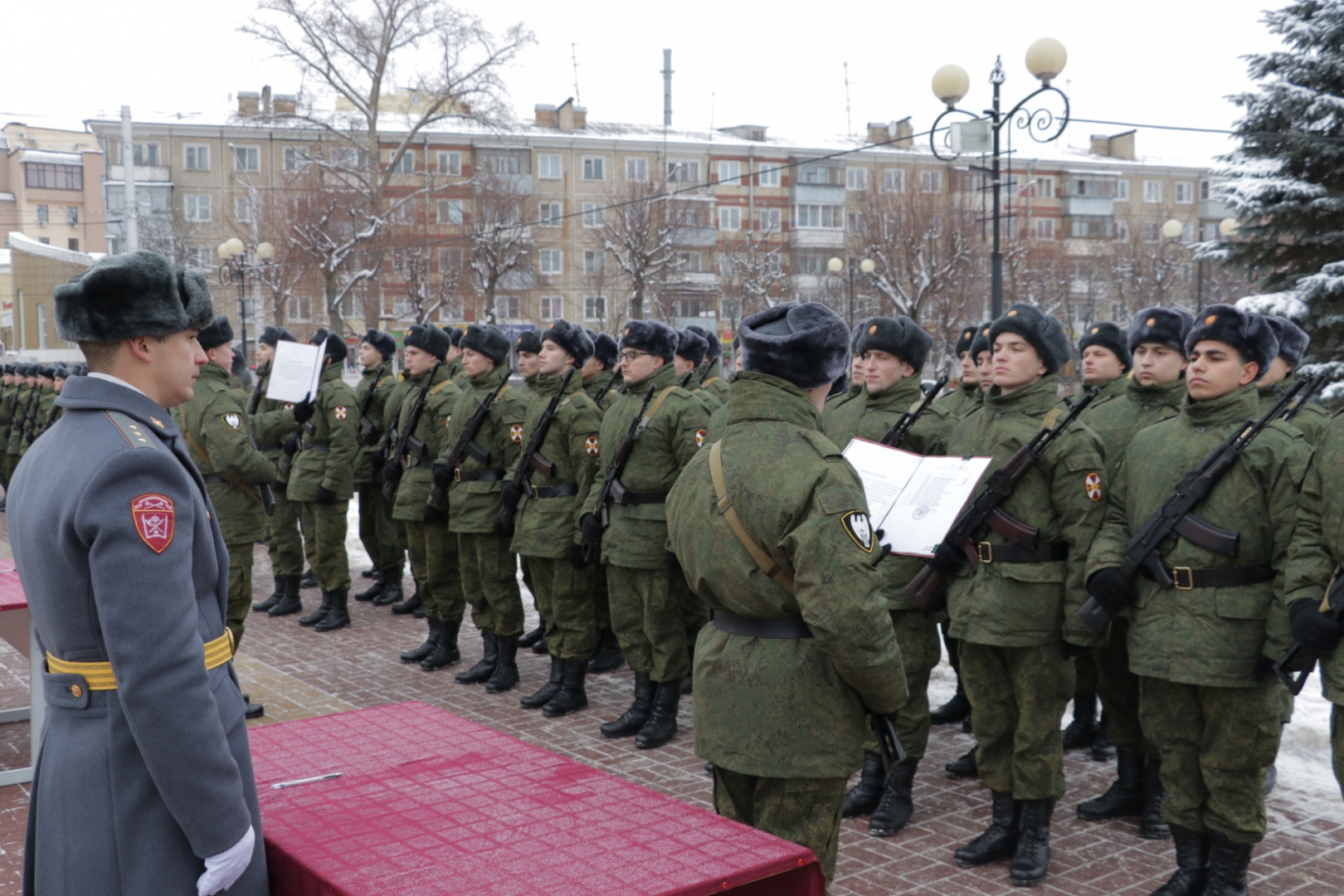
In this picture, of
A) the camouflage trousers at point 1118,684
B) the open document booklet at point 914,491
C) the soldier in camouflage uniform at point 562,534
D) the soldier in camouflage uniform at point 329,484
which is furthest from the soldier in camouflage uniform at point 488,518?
the camouflage trousers at point 1118,684

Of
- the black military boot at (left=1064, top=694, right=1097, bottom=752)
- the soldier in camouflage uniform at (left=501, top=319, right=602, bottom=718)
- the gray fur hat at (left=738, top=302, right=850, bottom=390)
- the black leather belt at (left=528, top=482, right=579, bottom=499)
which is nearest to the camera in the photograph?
the gray fur hat at (left=738, top=302, right=850, bottom=390)

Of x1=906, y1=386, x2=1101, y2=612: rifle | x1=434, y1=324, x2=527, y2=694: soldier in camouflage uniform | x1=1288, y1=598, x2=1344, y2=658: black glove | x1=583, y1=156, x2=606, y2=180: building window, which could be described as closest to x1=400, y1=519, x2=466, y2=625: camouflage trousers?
x1=434, y1=324, x2=527, y2=694: soldier in camouflage uniform

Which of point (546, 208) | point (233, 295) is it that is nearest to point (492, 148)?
point (546, 208)

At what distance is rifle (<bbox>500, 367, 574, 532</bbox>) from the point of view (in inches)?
296

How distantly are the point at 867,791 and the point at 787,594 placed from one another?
2651 millimetres

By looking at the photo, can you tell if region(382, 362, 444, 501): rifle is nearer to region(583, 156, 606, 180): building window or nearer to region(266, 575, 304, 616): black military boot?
region(266, 575, 304, 616): black military boot

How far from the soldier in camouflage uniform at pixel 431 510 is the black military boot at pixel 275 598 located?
2044 mm

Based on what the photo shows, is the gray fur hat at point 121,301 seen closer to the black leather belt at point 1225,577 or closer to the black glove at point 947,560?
the black glove at point 947,560

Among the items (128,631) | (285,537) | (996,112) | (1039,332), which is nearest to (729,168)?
(996,112)

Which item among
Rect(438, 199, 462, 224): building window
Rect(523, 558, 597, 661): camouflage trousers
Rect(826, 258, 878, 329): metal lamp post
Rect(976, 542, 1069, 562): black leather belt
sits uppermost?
Rect(438, 199, 462, 224): building window

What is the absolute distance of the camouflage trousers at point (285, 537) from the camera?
10398 mm

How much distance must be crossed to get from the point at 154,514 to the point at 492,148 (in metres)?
56.0

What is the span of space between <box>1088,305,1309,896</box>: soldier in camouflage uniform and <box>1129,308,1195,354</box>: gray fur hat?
98 cm

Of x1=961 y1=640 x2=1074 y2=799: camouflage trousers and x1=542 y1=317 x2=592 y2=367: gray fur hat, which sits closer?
x1=961 y1=640 x2=1074 y2=799: camouflage trousers
